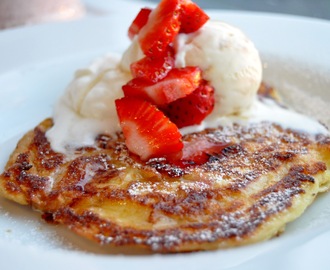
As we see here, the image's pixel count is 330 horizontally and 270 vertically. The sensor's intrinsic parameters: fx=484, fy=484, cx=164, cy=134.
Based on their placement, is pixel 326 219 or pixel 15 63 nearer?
pixel 326 219

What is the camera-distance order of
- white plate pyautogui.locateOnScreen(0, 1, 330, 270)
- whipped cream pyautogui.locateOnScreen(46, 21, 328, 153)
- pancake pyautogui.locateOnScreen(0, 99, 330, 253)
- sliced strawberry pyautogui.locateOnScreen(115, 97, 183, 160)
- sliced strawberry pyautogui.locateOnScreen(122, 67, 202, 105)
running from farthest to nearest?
whipped cream pyautogui.locateOnScreen(46, 21, 328, 153), sliced strawberry pyautogui.locateOnScreen(122, 67, 202, 105), sliced strawberry pyautogui.locateOnScreen(115, 97, 183, 160), pancake pyautogui.locateOnScreen(0, 99, 330, 253), white plate pyautogui.locateOnScreen(0, 1, 330, 270)

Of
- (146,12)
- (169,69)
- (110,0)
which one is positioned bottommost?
(110,0)

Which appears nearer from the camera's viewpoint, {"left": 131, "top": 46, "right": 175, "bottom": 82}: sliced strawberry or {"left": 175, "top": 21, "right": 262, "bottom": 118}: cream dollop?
{"left": 131, "top": 46, "right": 175, "bottom": 82}: sliced strawberry

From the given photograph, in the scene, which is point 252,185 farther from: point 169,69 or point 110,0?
point 110,0

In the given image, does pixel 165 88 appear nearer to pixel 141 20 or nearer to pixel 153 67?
pixel 153 67

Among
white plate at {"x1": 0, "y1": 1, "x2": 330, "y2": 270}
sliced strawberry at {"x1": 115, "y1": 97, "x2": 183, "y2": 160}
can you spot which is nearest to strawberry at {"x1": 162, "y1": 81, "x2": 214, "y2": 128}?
sliced strawberry at {"x1": 115, "y1": 97, "x2": 183, "y2": 160}

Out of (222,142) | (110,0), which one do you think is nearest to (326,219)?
(222,142)

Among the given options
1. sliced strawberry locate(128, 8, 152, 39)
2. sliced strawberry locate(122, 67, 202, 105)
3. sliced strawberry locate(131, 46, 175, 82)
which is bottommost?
sliced strawberry locate(122, 67, 202, 105)

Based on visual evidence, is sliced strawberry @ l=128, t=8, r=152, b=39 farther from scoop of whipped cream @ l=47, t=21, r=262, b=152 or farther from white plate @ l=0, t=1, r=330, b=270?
white plate @ l=0, t=1, r=330, b=270
